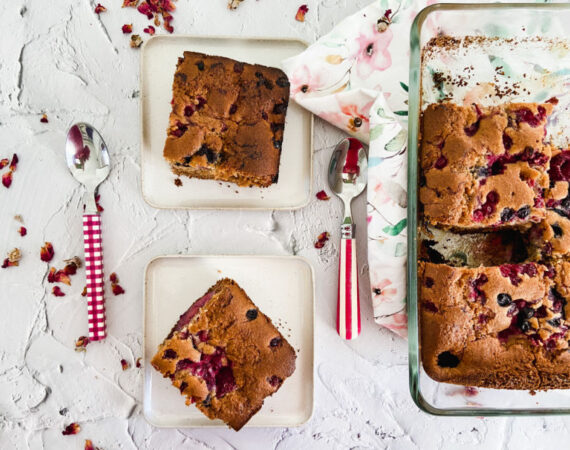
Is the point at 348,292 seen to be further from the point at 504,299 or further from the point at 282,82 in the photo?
the point at 282,82

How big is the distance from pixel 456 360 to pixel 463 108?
0.77 m

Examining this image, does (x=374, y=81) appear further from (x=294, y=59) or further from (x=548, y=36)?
(x=548, y=36)

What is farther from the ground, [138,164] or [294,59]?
[294,59]

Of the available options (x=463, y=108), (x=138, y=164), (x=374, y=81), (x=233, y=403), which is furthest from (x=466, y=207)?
(x=138, y=164)

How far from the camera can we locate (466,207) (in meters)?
1.43

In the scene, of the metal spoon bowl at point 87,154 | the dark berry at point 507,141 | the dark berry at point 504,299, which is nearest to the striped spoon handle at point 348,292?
the dark berry at point 504,299

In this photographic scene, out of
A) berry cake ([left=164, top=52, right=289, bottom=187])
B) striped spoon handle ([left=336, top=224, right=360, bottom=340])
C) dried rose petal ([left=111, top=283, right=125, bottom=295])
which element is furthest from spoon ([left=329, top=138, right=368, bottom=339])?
dried rose petal ([left=111, top=283, right=125, bottom=295])

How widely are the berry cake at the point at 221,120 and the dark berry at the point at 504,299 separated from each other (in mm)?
835

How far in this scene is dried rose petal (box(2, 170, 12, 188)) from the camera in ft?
5.83

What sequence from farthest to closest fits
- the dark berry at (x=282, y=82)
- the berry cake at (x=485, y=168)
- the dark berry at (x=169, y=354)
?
the dark berry at (x=282, y=82) < the dark berry at (x=169, y=354) < the berry cake at (x=485, y=168)

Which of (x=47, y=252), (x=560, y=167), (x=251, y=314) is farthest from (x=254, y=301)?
(x=560, y=167)

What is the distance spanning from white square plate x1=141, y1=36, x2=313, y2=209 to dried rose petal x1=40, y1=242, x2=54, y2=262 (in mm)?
417

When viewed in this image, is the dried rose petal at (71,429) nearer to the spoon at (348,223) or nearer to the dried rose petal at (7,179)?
the dried rose petal at (7,179)

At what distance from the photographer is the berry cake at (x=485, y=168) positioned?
1.43 metres
